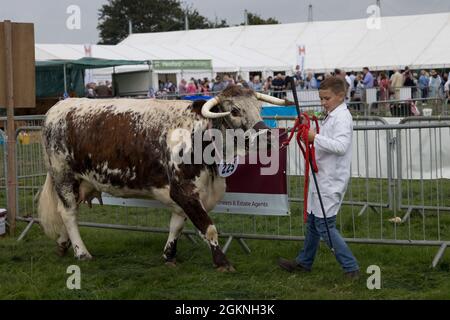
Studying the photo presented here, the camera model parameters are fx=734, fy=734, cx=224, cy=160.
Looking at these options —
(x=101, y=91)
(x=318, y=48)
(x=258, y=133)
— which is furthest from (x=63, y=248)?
(x=318, y=48)

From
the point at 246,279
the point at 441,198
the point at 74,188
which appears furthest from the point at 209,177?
the point at 441,198

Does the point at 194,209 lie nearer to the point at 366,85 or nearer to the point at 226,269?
the point at 226,269

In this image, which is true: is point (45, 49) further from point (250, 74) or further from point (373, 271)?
point (373, 271)

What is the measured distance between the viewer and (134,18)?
97438 millimetres

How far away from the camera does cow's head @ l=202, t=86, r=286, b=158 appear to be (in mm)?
6844

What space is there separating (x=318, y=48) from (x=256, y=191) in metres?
39.5

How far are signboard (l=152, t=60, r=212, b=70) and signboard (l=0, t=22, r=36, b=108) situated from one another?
87.7ft

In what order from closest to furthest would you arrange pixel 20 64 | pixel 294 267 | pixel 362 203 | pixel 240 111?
pixel 240 111 → pixel 294 267 → pixel 20 64 → pixel 362 203

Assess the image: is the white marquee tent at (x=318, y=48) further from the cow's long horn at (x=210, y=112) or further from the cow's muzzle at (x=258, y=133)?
the cow's muzzle at (x=258, y=133)

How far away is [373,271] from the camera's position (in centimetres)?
688

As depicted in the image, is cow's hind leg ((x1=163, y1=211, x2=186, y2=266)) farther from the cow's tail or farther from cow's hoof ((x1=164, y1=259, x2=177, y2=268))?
the cow's tail

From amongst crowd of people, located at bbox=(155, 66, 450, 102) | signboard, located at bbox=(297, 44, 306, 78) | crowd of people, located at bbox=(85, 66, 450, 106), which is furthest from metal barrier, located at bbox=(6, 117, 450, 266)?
signboard, located at bbox=(297, 44, 306, 78)

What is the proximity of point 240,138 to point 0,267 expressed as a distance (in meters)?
2.81

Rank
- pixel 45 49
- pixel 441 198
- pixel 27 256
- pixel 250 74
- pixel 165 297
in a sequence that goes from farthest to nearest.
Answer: pixel 250 74, pixel 45 49, pixel 441 198, pixel 27 256, pixel 165 297
